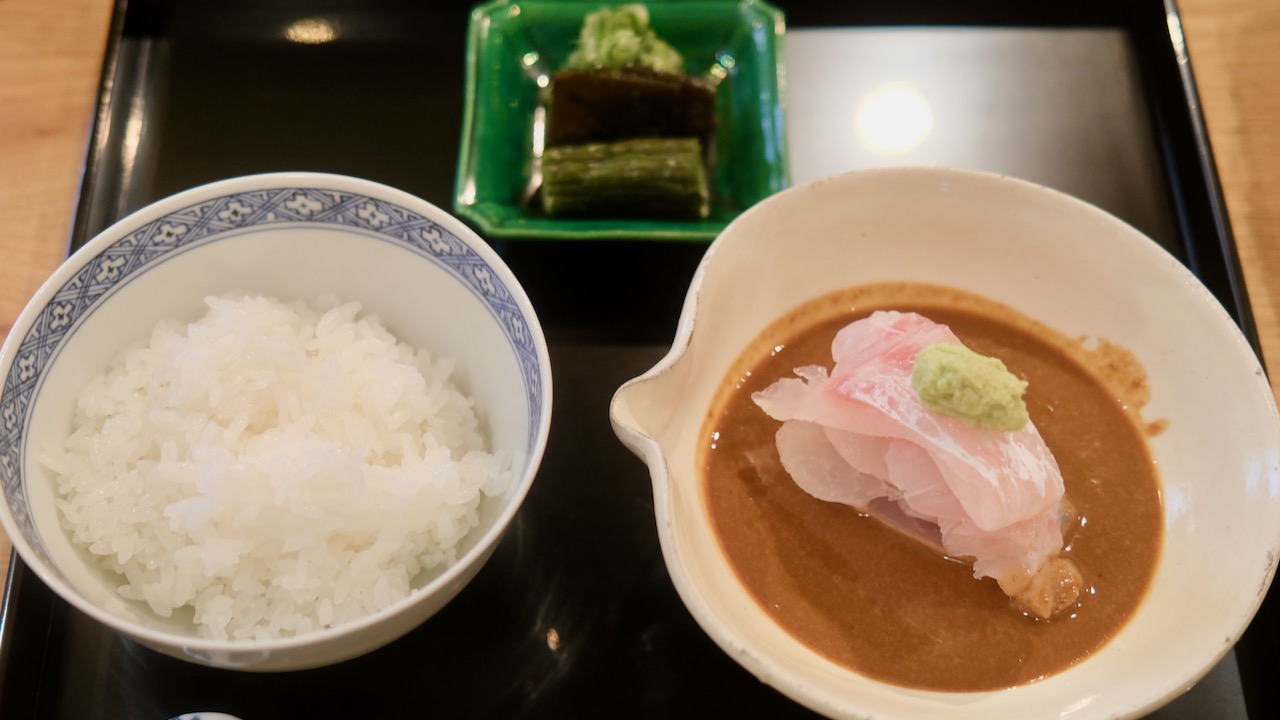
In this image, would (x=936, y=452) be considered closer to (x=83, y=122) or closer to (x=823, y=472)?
(x=823, y=472)

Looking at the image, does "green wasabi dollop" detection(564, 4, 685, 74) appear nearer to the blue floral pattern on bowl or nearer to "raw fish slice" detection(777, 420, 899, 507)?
the blue floral pattern on bowl

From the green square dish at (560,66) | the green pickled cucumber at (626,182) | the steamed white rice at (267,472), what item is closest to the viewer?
the steamed white rice at (267,472)

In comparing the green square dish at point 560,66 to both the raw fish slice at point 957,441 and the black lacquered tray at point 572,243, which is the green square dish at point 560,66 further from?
the raw fish slice at point 957,441

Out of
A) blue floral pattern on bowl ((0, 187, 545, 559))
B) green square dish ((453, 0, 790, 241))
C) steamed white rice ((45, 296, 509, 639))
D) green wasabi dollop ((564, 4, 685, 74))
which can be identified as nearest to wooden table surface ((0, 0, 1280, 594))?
blue floral pattern on bowl ((0, 187, 545, 559))

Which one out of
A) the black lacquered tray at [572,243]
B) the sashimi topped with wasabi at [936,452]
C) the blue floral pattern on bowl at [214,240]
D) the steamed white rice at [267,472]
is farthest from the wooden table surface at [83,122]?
the sashimi topped with wasabi at [936,452]

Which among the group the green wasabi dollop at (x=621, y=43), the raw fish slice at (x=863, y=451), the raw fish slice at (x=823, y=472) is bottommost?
the raw fish slice at (x=823, y=472)

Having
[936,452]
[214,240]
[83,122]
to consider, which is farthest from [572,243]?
[83,122]

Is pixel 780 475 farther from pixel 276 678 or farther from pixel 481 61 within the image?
pixel 481 61
